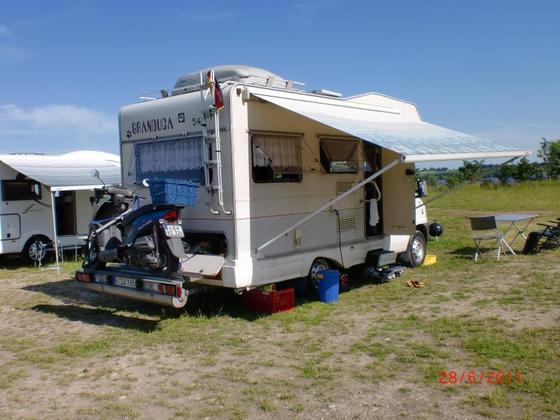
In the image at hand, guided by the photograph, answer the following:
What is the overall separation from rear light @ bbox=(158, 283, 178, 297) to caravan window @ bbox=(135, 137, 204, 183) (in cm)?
152

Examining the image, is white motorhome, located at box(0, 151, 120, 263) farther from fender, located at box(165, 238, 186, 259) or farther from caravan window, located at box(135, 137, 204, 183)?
fender, located at box(165, 238, 186, 259)

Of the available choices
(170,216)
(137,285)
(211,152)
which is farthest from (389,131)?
(137,285)

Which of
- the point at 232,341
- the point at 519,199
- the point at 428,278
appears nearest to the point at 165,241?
the point at 232,341

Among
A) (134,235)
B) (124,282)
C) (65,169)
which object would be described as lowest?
(124,282)

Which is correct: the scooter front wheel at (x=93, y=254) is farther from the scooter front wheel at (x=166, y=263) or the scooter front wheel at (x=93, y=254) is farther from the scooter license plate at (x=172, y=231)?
the scooter license plate at (x=172, y=231)

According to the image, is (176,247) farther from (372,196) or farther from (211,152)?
(372,196)

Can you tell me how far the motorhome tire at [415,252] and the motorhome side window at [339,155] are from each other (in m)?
2.10

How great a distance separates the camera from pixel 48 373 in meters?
5.45

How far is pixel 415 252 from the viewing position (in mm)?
10766

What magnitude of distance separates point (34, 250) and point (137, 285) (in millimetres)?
6626

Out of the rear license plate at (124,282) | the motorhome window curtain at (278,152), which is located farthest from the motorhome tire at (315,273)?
the rear license plate at (124,282)

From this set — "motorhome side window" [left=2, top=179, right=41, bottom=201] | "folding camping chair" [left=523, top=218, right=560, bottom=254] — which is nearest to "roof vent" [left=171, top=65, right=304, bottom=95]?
"motorhome side window" [left=2, top=179, right=41, bottom=201]

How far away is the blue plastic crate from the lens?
6.66 meters

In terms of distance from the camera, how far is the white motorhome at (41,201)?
39.3ft
